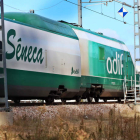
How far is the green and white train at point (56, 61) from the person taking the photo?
10766 millimetres

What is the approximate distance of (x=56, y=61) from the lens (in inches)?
497

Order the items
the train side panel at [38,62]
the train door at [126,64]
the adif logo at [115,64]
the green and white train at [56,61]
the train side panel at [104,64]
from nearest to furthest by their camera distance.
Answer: the train side panel at [38,62], the green and white train at [56,61], the train side panel at [104,64], the adif logo at [115,64], the train door at [126,64]

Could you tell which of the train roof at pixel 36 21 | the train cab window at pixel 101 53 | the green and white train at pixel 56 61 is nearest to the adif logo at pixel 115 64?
the green and white train at pixel 56 61

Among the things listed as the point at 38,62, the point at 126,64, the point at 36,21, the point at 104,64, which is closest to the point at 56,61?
the point at 38,62

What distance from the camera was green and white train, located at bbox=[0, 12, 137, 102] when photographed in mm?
10766

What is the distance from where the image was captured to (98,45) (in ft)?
53.5

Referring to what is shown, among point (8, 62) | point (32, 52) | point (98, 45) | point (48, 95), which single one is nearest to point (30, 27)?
point (32, 52)

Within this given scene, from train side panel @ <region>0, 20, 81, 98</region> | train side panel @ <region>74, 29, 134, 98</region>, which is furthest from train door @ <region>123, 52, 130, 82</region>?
train side panel @ <region>0, 20, 81, 98</region>

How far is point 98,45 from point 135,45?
78.3 inches

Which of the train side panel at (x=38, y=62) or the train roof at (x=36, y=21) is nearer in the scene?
the train side panel at (x=38, y=62)

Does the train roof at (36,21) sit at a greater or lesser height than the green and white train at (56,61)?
greater

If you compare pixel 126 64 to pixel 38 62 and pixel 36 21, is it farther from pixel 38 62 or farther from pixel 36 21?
pixel 38 62

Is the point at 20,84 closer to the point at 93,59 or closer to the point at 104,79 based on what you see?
the point at 93,59

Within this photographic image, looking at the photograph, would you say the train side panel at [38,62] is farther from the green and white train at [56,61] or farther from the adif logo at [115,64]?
the adif logo at [115,64]
